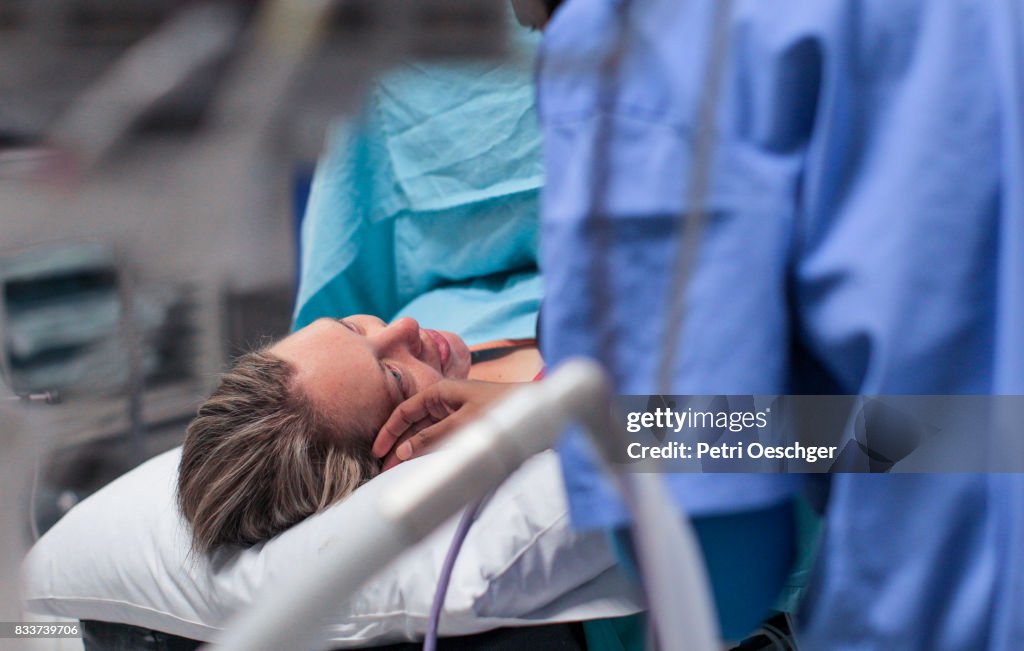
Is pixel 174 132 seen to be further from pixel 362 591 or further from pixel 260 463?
pixel 260 463

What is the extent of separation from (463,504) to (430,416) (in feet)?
2.04

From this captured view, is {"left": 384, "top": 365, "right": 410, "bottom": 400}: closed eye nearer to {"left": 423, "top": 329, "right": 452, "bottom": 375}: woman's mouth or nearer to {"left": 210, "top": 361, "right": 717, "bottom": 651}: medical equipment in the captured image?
{"left": 423, "top": 329, "right": 452, "bottom": 375}: woman's mouth

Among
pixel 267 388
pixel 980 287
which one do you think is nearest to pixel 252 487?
pixel 267 388

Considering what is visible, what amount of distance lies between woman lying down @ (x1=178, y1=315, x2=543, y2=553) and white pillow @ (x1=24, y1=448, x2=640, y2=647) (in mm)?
38

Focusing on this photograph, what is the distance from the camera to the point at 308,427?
0.91 meters

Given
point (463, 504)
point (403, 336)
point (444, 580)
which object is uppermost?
point (463, 504)

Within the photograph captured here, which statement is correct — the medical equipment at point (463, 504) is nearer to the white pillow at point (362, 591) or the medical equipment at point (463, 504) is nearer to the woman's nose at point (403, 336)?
the white pillow at point (362, 591)

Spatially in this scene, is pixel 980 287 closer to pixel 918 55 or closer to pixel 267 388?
pixel 918 55

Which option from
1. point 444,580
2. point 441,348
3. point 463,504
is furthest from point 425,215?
point 463,504

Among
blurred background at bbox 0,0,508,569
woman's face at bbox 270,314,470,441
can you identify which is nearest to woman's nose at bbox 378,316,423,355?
woman's face at bbox 270,314,470,441

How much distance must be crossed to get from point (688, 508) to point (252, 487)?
549mm

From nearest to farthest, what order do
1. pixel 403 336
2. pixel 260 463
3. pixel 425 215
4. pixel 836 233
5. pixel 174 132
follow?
1. pixel 174 132
2. pixel 836 233
3. pixel 260 463
4. pixel 403 336
5. pixel 425 215

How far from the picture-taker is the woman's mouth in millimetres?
1055

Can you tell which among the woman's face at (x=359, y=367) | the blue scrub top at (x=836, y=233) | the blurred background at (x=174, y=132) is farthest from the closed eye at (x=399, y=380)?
the blurred background at (x=174, y=132)
